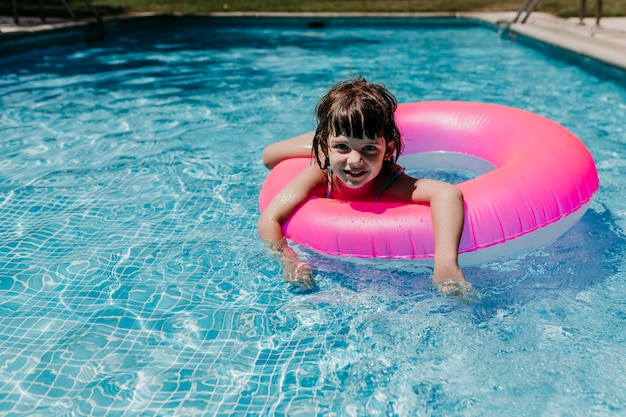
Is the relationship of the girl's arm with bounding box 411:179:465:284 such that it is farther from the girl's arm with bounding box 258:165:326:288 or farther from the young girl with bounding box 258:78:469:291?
the girl's arm with bounding box 258:165:326:288

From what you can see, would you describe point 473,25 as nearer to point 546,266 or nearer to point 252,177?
point 252,177

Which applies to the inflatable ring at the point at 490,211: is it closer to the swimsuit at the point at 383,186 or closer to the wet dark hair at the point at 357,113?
the swimsuit at the point at 383,186

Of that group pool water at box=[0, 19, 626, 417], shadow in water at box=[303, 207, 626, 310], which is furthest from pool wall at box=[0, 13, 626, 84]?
shadow in water at box=[303, 207, 626, 310]

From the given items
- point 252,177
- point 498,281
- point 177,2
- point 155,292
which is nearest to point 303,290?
point 155,292

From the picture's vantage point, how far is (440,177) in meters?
4.04

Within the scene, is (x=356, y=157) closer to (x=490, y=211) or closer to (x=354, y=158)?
(x=354, y=158)

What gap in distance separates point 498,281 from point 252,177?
1.93 metres

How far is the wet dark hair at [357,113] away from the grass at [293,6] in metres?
9.08

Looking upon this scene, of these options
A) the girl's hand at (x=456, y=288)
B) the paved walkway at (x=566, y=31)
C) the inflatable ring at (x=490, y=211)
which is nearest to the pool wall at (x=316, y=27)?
the paved walkway at (x=566, y=31)

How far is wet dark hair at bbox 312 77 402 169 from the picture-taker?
258 cm

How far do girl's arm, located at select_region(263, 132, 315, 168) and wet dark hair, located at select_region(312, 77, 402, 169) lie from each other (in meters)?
0.59

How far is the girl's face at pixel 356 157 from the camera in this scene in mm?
2623

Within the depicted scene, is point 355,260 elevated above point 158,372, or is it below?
above

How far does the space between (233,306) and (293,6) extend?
10353 millimetres
